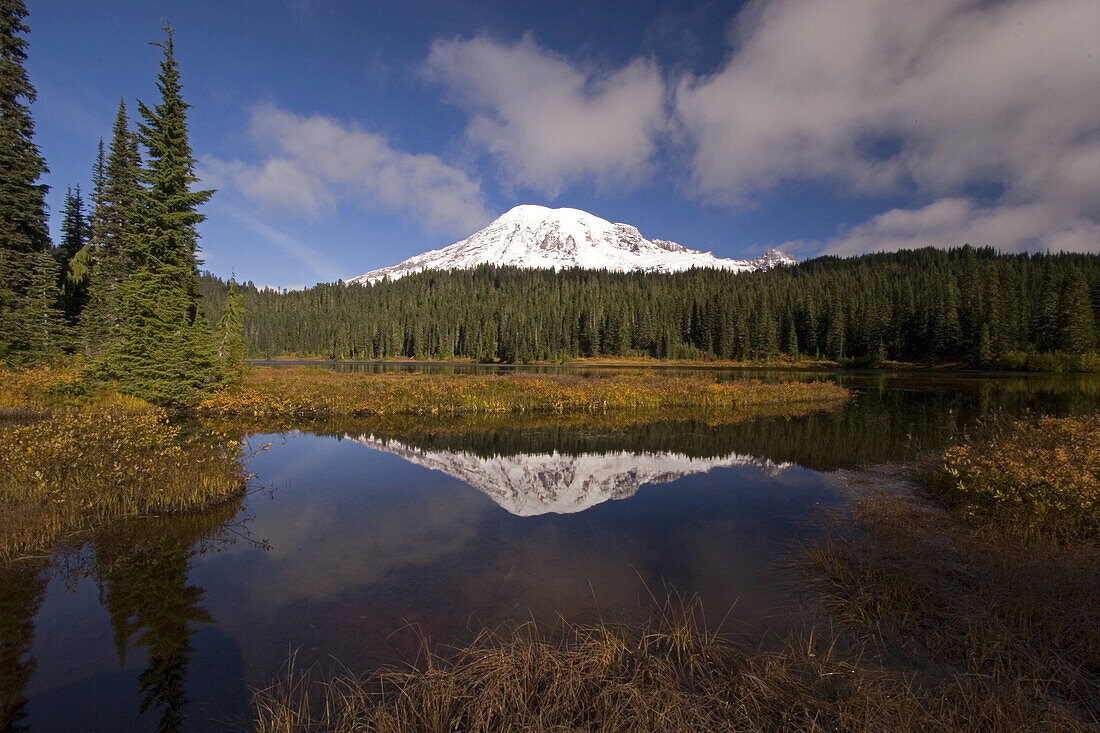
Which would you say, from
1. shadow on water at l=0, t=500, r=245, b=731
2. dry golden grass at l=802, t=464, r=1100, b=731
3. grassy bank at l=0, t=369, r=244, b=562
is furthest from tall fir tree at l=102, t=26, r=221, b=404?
dry golden grass at l=802, t=464, r=1100, b=731

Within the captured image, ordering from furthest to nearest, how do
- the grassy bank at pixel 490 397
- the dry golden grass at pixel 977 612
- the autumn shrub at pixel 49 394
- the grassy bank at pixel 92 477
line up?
the grassy bank at pixel 490 397 < the autumn shrub at pixel 49 394 < the grassy bank at pixel 92 477 < the dry golden grass at pixel 977 612

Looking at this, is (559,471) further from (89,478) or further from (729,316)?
(729,316)

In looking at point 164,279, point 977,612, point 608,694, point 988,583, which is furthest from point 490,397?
point 608,694

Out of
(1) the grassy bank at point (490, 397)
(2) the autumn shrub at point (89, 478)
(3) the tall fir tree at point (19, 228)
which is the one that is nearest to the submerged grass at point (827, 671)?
(2) the autumn shrub at point (89, 478)

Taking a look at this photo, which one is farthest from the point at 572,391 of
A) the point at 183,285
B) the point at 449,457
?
the point at 183,285

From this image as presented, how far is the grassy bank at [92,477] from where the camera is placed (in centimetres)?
985

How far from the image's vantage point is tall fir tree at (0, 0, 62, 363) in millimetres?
29797

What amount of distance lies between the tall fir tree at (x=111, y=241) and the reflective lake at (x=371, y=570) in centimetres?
2152

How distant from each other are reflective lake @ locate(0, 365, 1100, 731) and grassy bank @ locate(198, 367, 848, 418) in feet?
33.6

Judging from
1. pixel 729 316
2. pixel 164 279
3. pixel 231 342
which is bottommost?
pixel 231 342

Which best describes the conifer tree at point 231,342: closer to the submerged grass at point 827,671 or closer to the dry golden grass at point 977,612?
the submerged grass at point 827,671

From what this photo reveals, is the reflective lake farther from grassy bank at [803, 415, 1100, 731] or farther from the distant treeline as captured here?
the distant treeline

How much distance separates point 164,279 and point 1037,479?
35.0m

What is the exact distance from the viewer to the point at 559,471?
59.4 feet
